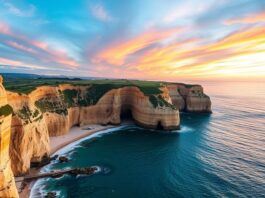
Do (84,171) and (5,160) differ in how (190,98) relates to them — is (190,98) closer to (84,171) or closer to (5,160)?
(84,171)

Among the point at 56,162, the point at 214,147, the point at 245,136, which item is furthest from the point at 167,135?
the point at 56,162

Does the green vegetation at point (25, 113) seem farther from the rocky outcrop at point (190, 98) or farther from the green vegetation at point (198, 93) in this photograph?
the green vegetation at point (198, 93)

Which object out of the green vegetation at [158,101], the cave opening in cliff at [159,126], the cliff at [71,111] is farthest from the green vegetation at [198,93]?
the cave opening in cliff at [159,126]

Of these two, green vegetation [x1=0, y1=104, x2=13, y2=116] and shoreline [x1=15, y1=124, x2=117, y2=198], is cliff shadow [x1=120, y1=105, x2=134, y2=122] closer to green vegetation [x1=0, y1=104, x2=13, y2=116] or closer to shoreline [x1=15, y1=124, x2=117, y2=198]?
shoreline [x1=15, y1=124, x2=117, y2=198]

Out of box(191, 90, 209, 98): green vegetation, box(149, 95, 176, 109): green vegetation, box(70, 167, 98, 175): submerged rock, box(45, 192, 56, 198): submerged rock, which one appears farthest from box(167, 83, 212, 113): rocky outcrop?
box(45, 192, 56, 198): submerged rock

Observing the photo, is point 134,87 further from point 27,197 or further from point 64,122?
point 27,197

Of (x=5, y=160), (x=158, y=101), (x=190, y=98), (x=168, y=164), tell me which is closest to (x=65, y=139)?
(x=168, y=164)
